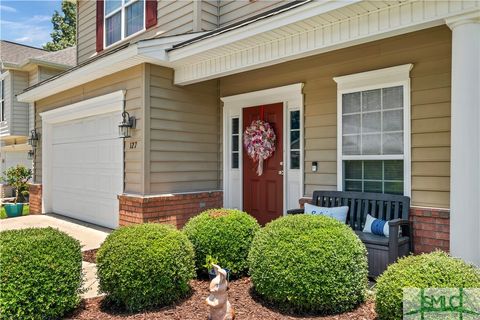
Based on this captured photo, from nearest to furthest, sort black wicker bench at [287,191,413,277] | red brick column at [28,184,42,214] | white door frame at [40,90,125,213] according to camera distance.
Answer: black wicker bench at [287,191,413,277], white door frame at [40,90,125,213], red brick column at [28,184,42,214]

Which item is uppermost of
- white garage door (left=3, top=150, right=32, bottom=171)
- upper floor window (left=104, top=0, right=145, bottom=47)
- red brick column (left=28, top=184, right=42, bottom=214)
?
upper floor window (left=104, top=0, right=145, bottom=47)

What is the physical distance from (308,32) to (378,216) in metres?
2.58

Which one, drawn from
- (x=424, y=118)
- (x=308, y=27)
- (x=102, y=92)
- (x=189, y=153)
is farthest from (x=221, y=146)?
(x=424, y=118)

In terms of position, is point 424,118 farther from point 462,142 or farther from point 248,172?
point 248,172

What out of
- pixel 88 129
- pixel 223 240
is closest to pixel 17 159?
pixel 88 129

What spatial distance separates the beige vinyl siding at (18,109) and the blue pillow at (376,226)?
43.8 ft

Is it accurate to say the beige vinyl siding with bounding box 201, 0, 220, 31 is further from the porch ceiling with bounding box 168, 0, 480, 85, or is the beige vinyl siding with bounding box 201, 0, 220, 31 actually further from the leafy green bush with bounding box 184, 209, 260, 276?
the leafy green bush with bounding box 184, 209, 260, 276

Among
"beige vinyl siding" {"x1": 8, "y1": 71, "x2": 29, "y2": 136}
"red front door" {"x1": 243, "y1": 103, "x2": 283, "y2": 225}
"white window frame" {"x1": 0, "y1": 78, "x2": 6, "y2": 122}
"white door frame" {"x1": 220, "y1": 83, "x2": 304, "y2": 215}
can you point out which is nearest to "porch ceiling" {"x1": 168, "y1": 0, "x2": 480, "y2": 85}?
"white door frame" {"x1": 220, "y1": 83, "x2": 304, "y2": 215}

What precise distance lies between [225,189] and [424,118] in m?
3.82

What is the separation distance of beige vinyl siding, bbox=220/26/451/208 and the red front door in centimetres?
56

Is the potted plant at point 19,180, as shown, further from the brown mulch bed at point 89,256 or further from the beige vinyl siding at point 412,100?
the beige vinyl siding at point 412,100

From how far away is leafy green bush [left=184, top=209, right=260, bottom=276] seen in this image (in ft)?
13.5

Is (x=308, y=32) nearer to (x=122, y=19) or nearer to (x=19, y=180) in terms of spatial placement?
(x=122, y=19)

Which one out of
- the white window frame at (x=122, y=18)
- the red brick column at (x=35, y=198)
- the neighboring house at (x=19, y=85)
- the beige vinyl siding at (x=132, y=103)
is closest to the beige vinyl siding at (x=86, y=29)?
the white window frame at (x=122, y=18)
